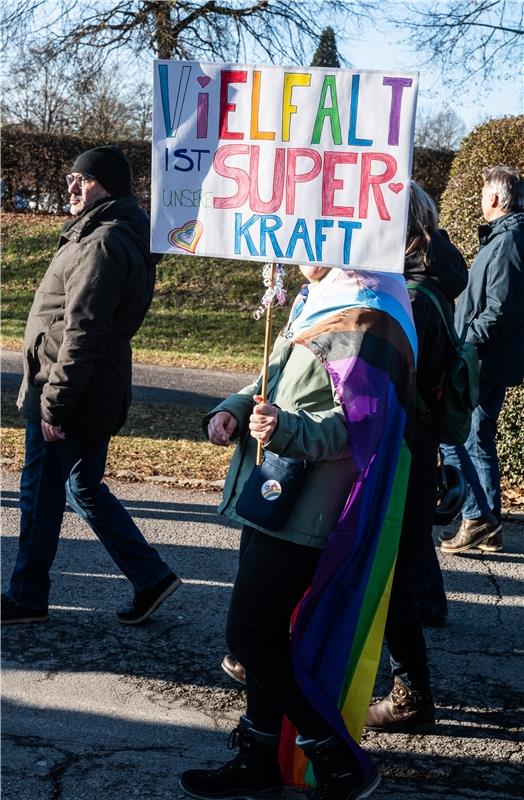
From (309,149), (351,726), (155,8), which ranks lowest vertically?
(351,726)

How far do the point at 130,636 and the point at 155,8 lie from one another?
2063cm

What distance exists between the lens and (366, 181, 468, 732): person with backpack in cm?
378

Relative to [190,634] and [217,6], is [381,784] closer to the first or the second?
[190,634]

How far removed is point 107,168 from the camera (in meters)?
4.57

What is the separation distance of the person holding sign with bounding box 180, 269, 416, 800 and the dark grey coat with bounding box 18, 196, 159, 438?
1217mm

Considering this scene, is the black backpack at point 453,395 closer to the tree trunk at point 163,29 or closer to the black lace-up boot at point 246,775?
the black lace-up boot at point 246,775

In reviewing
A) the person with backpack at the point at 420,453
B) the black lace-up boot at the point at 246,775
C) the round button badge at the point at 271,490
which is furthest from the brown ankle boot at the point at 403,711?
the round button badge at the point at 271,490

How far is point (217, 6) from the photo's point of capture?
22.9m

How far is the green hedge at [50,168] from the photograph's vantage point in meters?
21.9

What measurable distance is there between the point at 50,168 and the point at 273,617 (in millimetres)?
21173

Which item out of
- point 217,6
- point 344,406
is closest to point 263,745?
point 344,406

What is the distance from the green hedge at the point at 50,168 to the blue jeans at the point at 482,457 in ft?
54.1

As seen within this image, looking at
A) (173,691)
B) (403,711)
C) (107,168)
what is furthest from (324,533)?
(107,168)

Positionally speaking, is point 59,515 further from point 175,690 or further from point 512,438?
point 512,438
